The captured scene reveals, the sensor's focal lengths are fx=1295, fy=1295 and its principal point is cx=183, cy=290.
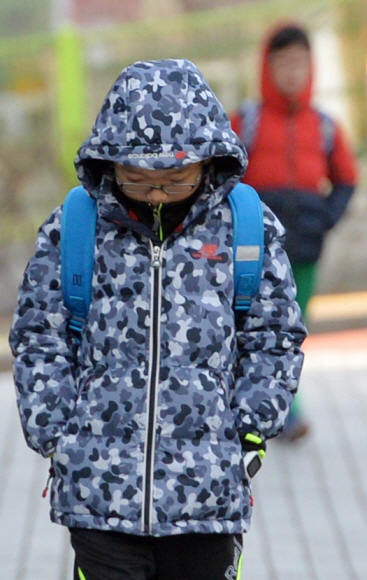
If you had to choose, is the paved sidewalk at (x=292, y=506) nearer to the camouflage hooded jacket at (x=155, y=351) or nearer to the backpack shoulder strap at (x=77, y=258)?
the camouflage hooded jacket at (x=155, y=351)

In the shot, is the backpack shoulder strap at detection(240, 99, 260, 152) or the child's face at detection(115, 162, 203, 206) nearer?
the child's face at detection(115, 162, 203, 206)

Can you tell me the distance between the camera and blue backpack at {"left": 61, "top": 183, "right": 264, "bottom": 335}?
2.97m

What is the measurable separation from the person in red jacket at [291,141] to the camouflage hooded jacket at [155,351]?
2662 mm

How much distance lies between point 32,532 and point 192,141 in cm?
256

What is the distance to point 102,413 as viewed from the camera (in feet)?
9.50

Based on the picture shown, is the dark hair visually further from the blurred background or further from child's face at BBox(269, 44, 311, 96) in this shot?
the blurred background

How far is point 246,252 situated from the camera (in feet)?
9.78

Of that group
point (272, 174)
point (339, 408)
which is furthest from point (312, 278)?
point (339, 408)

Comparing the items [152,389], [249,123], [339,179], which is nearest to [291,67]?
[249,123]

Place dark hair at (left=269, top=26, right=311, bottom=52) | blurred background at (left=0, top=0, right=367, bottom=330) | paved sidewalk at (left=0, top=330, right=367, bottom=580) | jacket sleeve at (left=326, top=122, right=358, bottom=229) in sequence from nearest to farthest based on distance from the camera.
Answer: paved sidewalk at (left=0, top=330, right=367, bottom=580) → dark hair at (left=269, top=26, right=311, bottom=52) → jacket sleeve at (left=326, top=122, right=358, bottom=229) → blurred background at (left=0, top=0, right=367, bottom=330)

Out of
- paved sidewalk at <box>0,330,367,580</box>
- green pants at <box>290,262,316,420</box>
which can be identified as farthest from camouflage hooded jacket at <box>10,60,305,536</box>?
green pants at <box>290,262,316,420</box>

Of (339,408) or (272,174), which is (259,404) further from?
(339,408)

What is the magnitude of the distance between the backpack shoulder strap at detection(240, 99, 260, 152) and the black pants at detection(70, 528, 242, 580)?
9.54 feet

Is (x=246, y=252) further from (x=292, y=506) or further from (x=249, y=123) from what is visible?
(x=249, y=123)
